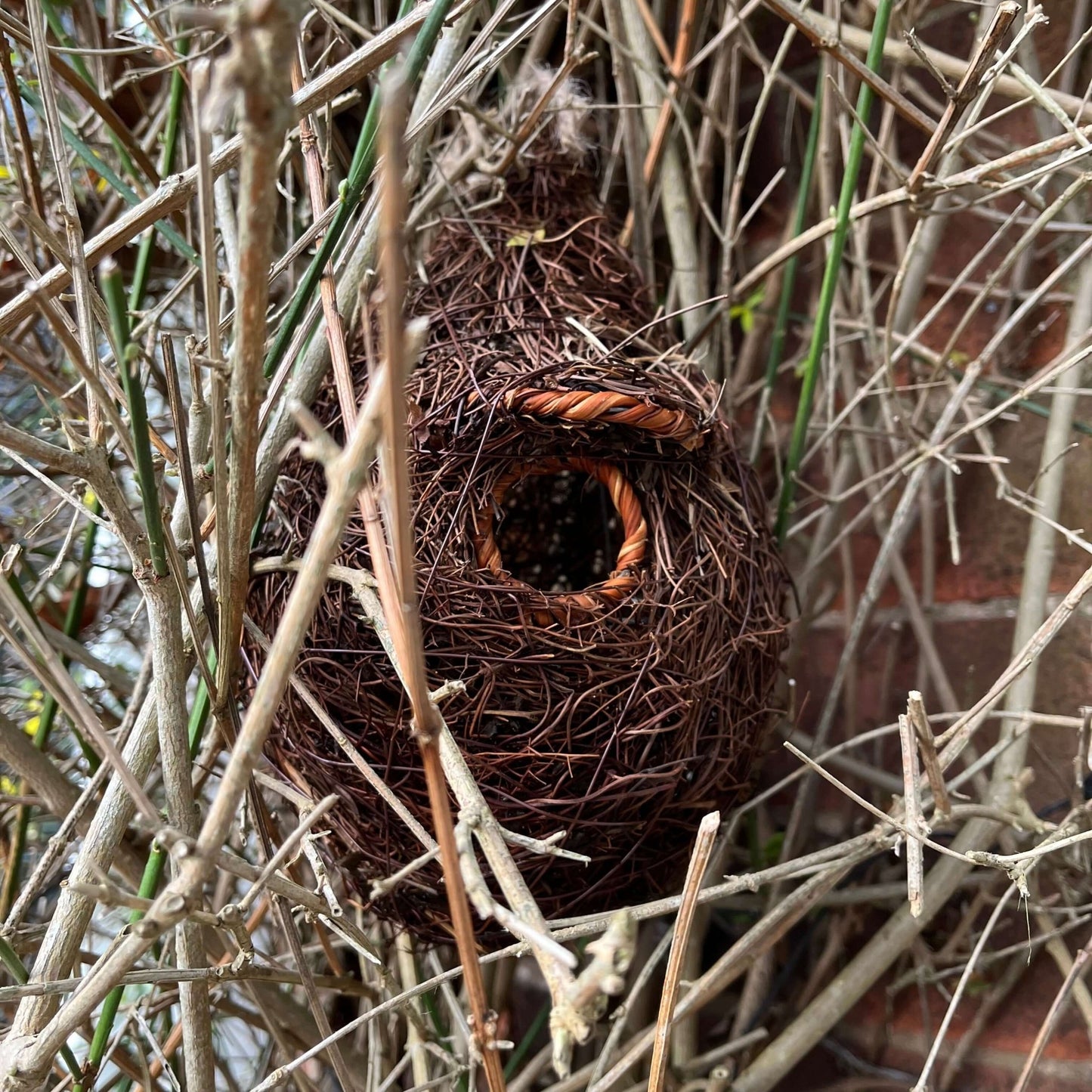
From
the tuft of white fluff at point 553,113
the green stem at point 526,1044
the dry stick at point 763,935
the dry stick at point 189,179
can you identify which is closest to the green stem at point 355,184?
the dry stick at point 189,179

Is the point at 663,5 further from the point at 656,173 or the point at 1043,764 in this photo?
the point at 1043,764

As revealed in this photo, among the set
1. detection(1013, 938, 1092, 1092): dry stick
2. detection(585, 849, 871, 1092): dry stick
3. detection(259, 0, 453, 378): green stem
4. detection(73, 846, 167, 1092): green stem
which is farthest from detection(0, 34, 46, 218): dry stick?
detection(1013, 938, 1092, 1092): dry stick

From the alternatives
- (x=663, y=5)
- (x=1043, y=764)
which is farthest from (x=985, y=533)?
(x=663, y=5)

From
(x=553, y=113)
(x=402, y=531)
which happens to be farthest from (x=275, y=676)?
(x=553, y=113)

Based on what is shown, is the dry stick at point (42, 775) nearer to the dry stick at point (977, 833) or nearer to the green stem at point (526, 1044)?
the green stem at point (526, 1044)

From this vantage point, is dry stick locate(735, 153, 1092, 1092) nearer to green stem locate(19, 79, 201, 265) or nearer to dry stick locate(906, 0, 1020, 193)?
dry stick locate(906, 0, 1020, 193)

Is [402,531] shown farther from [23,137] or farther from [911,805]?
[23,137]
